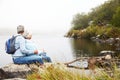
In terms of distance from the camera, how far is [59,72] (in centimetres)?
888

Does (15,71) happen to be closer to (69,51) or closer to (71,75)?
(71,75)

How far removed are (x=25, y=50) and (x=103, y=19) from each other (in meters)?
88.3

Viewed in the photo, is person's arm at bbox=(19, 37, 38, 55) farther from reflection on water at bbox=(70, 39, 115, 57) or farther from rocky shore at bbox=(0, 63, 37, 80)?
reflection on water at bbox=(70, 39, 115, 57)

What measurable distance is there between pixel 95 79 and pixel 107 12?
92.4 m

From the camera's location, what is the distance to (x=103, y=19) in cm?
10112

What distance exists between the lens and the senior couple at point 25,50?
44.3ft

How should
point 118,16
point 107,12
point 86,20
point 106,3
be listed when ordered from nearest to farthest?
point 118,16, point 107,12, point 106,3, point 86,20

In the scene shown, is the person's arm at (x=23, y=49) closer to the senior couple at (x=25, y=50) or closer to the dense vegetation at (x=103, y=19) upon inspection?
the senior couple at (x=25, y=50)

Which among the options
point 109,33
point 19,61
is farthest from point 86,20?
point 19,61

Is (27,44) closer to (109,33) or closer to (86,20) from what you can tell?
(109,33)

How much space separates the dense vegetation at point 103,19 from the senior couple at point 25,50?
57.7 metres

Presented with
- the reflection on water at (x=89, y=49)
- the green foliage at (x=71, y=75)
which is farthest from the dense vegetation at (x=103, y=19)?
the green foliage at (x=71, y=75)

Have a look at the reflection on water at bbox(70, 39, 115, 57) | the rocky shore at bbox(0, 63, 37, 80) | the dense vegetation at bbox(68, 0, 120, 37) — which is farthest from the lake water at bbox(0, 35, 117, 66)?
the dense vegetation at bbox(68, 0, 120, 37)

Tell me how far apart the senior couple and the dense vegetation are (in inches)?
2270
